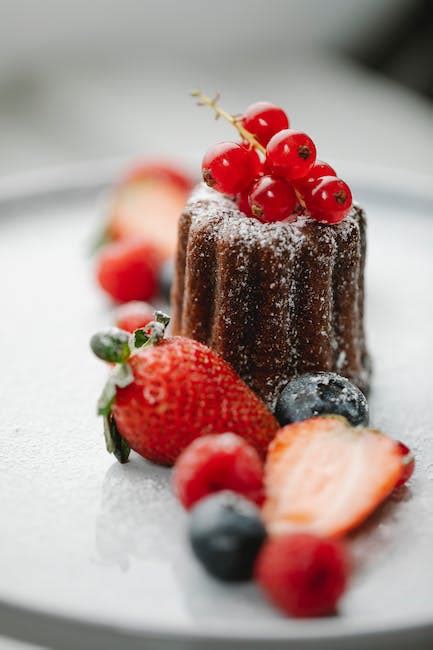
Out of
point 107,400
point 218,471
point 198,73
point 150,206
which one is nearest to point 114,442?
point 107,400

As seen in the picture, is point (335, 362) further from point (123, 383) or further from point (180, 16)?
point (180, 16)

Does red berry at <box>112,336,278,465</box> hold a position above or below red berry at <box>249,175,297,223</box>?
below

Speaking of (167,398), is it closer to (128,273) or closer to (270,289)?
(270,289)

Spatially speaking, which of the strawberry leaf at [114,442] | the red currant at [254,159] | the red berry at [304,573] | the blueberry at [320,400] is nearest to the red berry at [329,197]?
the red currant at [254,159]

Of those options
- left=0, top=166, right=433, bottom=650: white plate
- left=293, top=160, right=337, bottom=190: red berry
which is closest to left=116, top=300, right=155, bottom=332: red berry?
left=0, top=166, right=433, bottom=650: white plate

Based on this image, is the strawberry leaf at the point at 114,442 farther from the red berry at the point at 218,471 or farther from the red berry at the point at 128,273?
the red berry at the point at 128,273

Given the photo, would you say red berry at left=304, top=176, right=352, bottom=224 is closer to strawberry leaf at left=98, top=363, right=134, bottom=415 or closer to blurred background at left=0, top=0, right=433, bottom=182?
strawberry leaf at left=98, top=363, right=134, bottom=415

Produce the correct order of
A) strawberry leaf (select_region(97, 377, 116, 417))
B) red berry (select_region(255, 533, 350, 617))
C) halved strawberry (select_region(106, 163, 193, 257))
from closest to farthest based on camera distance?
red berry (select_region(255, 533, 350, 617)) → strawberry leaf (select_region(97, 377, 116, 417)) → halved strawberry (select_region(106, 163, 193, 257))
